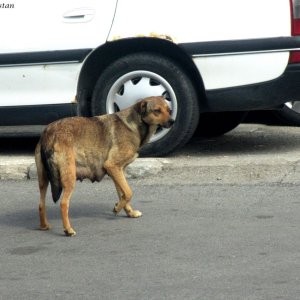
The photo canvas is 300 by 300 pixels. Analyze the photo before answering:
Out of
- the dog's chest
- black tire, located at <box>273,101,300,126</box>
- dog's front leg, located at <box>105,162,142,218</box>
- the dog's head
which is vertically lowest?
black tire, located at <box>273,101,300,126</box>

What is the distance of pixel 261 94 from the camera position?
814 centimetres

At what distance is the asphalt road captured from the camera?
5.27m

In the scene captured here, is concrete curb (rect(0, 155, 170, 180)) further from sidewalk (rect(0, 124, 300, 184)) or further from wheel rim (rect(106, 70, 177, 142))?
wheel rim (rect(106, 70, 177, 142))

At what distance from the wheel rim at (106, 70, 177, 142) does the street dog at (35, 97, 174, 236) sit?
136 centimetres

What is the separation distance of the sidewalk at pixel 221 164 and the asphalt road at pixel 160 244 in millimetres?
109

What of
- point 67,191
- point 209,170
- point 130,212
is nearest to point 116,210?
point 130,212

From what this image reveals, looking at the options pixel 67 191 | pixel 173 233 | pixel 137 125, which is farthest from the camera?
pixel 137 125

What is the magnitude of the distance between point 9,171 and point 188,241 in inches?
93.5

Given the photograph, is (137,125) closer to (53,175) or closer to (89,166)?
(89,166)

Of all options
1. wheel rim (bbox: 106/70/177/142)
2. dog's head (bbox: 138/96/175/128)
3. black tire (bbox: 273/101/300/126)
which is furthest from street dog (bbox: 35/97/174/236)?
black tire (bbox: 273/101/300/126)

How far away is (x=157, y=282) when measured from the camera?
17.5 ft

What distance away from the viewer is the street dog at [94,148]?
21.4 ft

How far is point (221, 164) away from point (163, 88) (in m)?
0.74

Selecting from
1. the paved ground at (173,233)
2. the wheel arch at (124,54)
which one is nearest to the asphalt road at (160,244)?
the paved ground at (173,233)
